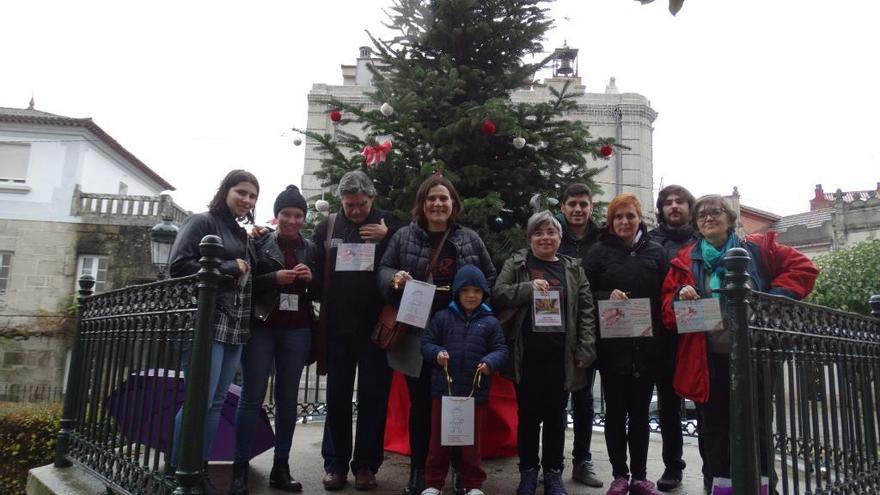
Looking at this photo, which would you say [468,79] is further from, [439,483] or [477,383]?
[439,483]

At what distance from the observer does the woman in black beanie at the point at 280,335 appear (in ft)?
12.5

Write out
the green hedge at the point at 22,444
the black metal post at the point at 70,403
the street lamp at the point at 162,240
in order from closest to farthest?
the black metal post at the point at 70,403, the green hedge at the point at 22,444, the street lamp at the point at 162,240

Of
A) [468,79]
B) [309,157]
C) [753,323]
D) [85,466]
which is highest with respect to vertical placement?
[309,157]

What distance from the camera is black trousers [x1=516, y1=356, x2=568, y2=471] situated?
3.87 m

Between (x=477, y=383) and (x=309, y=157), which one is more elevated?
(x=309, y=157)

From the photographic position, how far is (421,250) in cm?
411

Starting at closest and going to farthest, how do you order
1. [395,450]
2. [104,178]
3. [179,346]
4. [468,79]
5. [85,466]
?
[179,346], [85,466], [395,450], [468,79], [104,178]

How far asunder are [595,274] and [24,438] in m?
7.38

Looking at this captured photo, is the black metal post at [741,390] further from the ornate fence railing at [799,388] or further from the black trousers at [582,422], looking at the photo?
the black trousers at [582,422]

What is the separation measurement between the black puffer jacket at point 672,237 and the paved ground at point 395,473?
5.87 ft

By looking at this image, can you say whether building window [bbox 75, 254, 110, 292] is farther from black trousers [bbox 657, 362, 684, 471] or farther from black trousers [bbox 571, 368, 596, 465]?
black trousers [bbox 657, 362, 684, 471]

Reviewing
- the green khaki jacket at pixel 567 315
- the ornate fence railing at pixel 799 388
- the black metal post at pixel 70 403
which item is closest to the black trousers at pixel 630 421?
the green khaki jacket at pixel 567 315

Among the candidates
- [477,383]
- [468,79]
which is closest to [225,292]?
[477,383]

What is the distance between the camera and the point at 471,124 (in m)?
5.66
